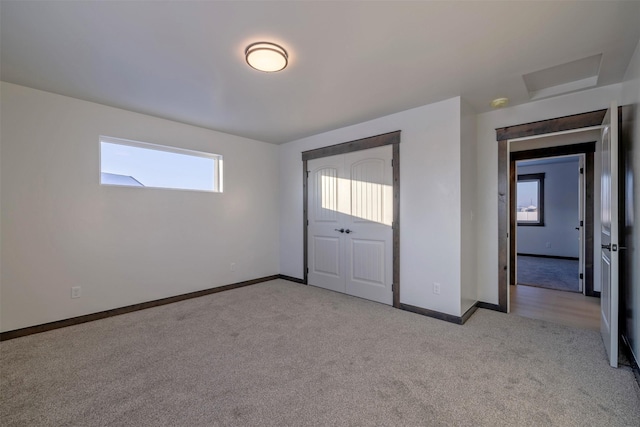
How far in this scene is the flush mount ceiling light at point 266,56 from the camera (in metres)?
2.08

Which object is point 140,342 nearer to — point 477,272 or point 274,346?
point 274,346

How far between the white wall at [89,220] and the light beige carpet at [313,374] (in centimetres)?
45

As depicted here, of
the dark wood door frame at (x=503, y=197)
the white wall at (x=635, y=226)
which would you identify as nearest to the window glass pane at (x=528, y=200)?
the dark wood door frame at (x=503, y=197)

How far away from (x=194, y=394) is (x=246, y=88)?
262 centimetres

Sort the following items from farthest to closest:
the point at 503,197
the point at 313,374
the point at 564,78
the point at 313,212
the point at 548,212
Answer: the point at 548,212 → the point at 313,212 → the point at 503,197 → the point at 564,78 → the point at 313,374

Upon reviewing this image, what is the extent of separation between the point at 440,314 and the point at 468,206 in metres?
1.29

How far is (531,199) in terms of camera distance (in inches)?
299

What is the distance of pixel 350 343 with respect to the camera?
2.54 m

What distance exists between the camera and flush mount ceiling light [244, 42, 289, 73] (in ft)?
6.82

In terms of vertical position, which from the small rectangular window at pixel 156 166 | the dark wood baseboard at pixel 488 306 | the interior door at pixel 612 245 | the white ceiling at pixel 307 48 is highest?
the white ceiling at pixel 307 48

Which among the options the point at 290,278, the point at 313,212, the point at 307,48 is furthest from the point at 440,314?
the point at 307,48

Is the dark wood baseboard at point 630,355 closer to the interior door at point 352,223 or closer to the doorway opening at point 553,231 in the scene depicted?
the doorway opening at point 553,231

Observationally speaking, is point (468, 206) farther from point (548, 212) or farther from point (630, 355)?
point (548, 212)

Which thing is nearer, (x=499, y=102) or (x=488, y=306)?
(x=499, y=102)
